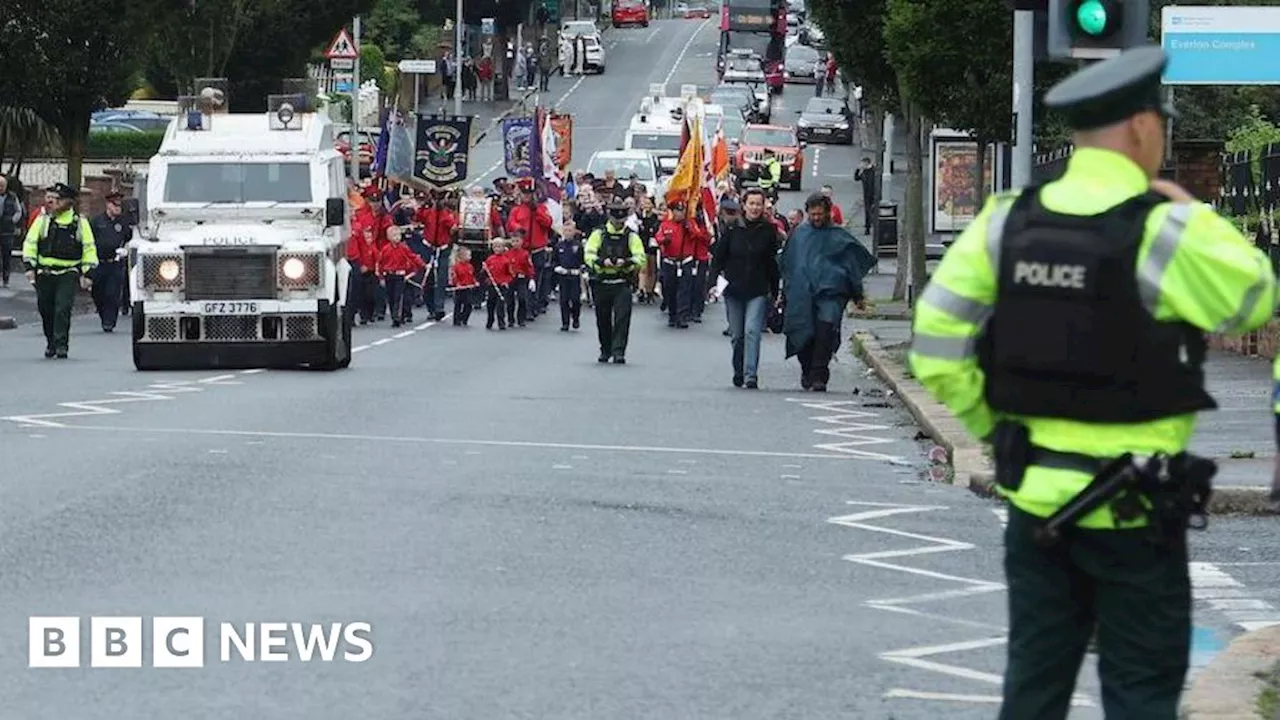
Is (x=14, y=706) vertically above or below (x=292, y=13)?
below

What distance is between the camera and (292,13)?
236 feet

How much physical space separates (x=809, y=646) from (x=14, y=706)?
9.64ft

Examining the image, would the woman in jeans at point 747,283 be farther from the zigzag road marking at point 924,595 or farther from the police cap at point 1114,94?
the police cap at point 1114,94

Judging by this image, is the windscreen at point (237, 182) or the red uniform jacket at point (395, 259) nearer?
the windscreen at point (237, 182)

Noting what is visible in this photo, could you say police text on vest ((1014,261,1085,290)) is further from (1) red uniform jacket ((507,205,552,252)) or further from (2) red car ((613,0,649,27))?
(2) red car ((613,0,649,27))

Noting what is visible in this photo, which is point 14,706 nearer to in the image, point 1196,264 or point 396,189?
point 1196,264

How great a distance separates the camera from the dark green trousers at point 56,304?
28688 mm

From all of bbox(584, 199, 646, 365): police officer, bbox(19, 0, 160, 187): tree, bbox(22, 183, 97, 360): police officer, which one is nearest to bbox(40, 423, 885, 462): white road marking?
bbox(22, 183, 97, 360): police officer

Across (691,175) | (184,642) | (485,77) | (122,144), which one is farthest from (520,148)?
(485,77)

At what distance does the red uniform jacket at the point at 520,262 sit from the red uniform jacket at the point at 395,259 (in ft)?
4.97

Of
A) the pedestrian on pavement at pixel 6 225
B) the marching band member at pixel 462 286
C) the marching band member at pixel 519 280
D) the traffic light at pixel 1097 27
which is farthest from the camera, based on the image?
the pedestrian on pavement at pixel 6 225

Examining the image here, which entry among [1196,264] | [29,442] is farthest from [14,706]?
[29,442]

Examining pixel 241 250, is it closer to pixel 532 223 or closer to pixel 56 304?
pixel 56 304

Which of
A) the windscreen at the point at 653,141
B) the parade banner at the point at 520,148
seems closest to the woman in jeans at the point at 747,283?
the parade banner at the point at 520,148
